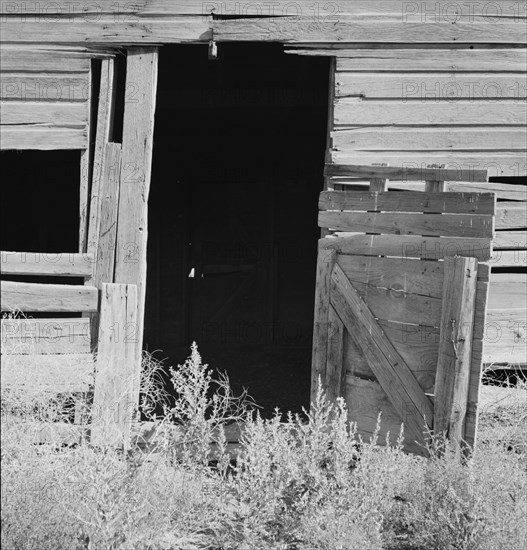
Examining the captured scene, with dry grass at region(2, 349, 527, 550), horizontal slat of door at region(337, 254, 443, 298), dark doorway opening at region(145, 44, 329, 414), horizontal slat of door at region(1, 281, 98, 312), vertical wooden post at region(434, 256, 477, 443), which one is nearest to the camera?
dry grass at region(2, 349, 527, 550)

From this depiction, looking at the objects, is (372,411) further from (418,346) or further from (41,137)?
(41,137)

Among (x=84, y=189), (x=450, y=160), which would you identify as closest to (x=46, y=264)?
(x=84, y=189)

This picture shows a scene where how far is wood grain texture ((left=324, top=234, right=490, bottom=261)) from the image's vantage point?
5.25 metres

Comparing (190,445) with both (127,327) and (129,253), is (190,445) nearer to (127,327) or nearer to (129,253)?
(127,327)

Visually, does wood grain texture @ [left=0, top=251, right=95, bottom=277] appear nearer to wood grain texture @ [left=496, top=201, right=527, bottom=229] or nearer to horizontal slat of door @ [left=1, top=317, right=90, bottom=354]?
horizontal slat of door @ [left=1, top=317, right=90, bottom=354]

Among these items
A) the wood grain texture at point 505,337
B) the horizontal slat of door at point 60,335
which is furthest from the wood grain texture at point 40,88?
the wood grain texture at point 505,337

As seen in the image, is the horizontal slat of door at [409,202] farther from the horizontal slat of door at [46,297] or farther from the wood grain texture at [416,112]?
the horizontal slat of door at [46,297]

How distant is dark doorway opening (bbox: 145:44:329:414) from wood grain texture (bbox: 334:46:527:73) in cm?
450

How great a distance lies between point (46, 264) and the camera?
6.39 metres

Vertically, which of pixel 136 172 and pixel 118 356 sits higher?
pixel 136 172

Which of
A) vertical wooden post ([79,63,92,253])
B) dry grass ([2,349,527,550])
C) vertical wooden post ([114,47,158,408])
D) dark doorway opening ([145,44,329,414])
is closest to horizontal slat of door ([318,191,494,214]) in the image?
vertical wooden post ([114,47,158,408])

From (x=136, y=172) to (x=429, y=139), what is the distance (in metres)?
2.57

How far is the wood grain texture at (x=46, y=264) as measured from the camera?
20.9 feet

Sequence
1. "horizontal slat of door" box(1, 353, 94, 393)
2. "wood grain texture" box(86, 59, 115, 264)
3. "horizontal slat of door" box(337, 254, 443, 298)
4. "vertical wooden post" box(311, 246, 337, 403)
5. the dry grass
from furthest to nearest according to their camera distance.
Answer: "wood grain texture" box(86, 59, 115, 264), "vertical wooden post" box(311, 246, 337, 403), "horizontal slat of door" box(337, 254, 443, 298), "horizontal slat of door" box(1, 353, 94, 393), the dry grass
